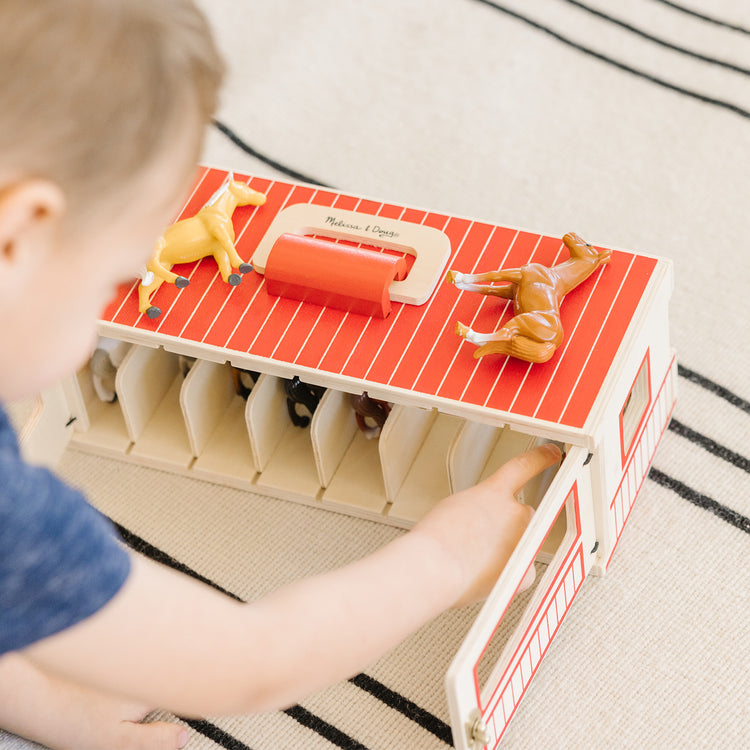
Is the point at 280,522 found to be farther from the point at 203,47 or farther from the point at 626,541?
the point at 203,47

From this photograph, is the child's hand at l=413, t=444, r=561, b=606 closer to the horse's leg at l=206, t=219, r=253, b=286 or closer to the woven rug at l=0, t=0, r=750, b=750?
the woven rug at l=0, t=0, r=750, b=750

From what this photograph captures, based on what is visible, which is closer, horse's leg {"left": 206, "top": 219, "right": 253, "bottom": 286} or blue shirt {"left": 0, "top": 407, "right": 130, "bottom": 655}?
blue shirt {"left": 0, "top": 407, "right": 130, "bottom": 655}

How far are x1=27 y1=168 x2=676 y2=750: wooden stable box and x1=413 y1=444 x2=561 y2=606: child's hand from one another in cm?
2

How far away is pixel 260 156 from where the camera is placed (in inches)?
55.1

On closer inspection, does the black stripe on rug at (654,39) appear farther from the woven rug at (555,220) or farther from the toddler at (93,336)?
the toddler at (93,336)

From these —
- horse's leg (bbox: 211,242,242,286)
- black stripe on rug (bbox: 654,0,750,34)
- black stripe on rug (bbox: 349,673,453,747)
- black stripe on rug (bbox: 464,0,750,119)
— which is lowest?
black stripe on rug (bbox: 349,673,453,747)

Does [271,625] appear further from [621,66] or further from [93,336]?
[621,66]

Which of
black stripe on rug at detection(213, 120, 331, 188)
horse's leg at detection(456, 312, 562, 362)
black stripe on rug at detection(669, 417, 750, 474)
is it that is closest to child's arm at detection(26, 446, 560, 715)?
horse's leg at detection(456, 312, 562, 362)

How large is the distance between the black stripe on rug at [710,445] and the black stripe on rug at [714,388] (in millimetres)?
52

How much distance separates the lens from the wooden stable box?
2.76 ft

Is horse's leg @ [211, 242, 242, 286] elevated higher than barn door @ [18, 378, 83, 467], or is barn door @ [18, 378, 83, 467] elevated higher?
horse's leg @ [211, 242, 242, 286]

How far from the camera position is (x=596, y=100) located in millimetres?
1422

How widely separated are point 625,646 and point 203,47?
26.1 inches

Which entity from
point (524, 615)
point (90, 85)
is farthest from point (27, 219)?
point (524, 615)
